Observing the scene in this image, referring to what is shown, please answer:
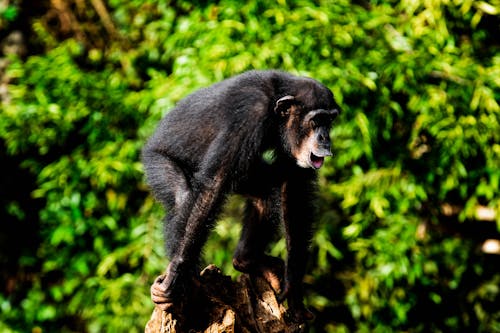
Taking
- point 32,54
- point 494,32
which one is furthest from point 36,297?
point 494,32

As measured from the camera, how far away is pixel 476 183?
24.6 feet

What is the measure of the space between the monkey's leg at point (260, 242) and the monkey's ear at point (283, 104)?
2.07 feet

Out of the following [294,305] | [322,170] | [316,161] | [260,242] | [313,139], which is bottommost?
[322,170]

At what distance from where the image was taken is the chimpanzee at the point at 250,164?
480cm

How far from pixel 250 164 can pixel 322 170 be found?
106 inches

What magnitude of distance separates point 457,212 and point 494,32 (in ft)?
6.33

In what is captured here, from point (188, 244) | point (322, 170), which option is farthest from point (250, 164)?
point (322, 170)

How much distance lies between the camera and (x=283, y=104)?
5.05 meters

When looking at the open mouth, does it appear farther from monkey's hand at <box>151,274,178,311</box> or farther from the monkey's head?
monkey's hand at <box>151,274,178,311</box>

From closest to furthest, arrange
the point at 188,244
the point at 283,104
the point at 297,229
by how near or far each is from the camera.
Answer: the point at 188,244 < the point at 283,104 < the point at 297,229

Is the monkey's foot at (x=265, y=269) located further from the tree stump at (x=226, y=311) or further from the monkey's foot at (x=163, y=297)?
the monkey's foot at (x=163, y=297)

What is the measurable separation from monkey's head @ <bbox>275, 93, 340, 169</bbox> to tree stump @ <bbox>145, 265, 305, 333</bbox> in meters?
0.91

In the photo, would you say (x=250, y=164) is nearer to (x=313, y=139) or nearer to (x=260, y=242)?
(x=313, y=139)

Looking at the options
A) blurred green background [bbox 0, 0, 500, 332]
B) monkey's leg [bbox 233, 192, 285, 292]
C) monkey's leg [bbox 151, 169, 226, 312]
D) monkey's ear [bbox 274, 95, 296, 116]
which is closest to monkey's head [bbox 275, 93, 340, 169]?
monkey's ear [bbox 274, 95, 296, 116]
